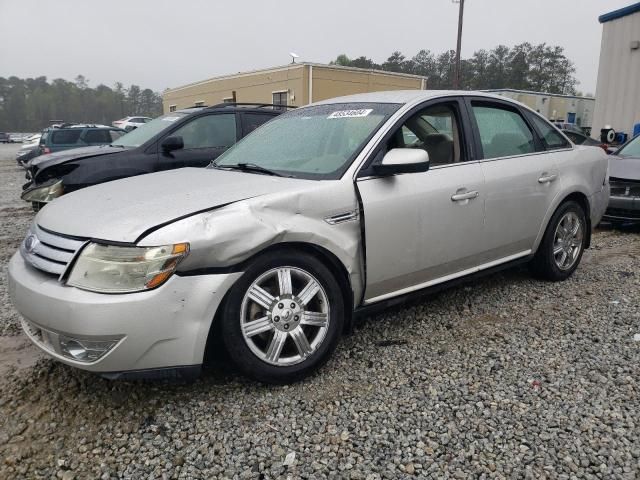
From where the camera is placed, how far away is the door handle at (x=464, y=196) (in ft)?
10.8

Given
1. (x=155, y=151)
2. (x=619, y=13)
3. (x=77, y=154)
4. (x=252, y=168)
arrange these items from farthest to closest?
(x=619, y=13) < (x=77, y=154) < (x=155, y=151) < (x=252, y=168)

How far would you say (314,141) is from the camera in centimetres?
335

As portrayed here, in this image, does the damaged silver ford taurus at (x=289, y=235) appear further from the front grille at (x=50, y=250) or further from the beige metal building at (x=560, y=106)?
the beige metal building at (x=560, y=106)

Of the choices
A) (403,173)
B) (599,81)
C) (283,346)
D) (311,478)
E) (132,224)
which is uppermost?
(599,81)

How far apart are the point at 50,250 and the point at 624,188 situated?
669 centimetres

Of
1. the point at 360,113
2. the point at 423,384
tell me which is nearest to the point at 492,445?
the point at 423,384

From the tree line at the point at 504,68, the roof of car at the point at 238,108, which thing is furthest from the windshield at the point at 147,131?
the tree line at the point at 504,68

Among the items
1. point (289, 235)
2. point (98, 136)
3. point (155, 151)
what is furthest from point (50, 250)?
point (98, 136)

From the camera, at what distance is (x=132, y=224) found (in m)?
2.37

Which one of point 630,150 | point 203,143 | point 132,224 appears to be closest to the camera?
point 132,224

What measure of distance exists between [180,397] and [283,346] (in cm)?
60

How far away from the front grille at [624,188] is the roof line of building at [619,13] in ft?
26.7

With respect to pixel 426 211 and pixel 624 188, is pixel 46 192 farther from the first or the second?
pixel 624 188

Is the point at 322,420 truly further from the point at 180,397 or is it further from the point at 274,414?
the point at 180,397
